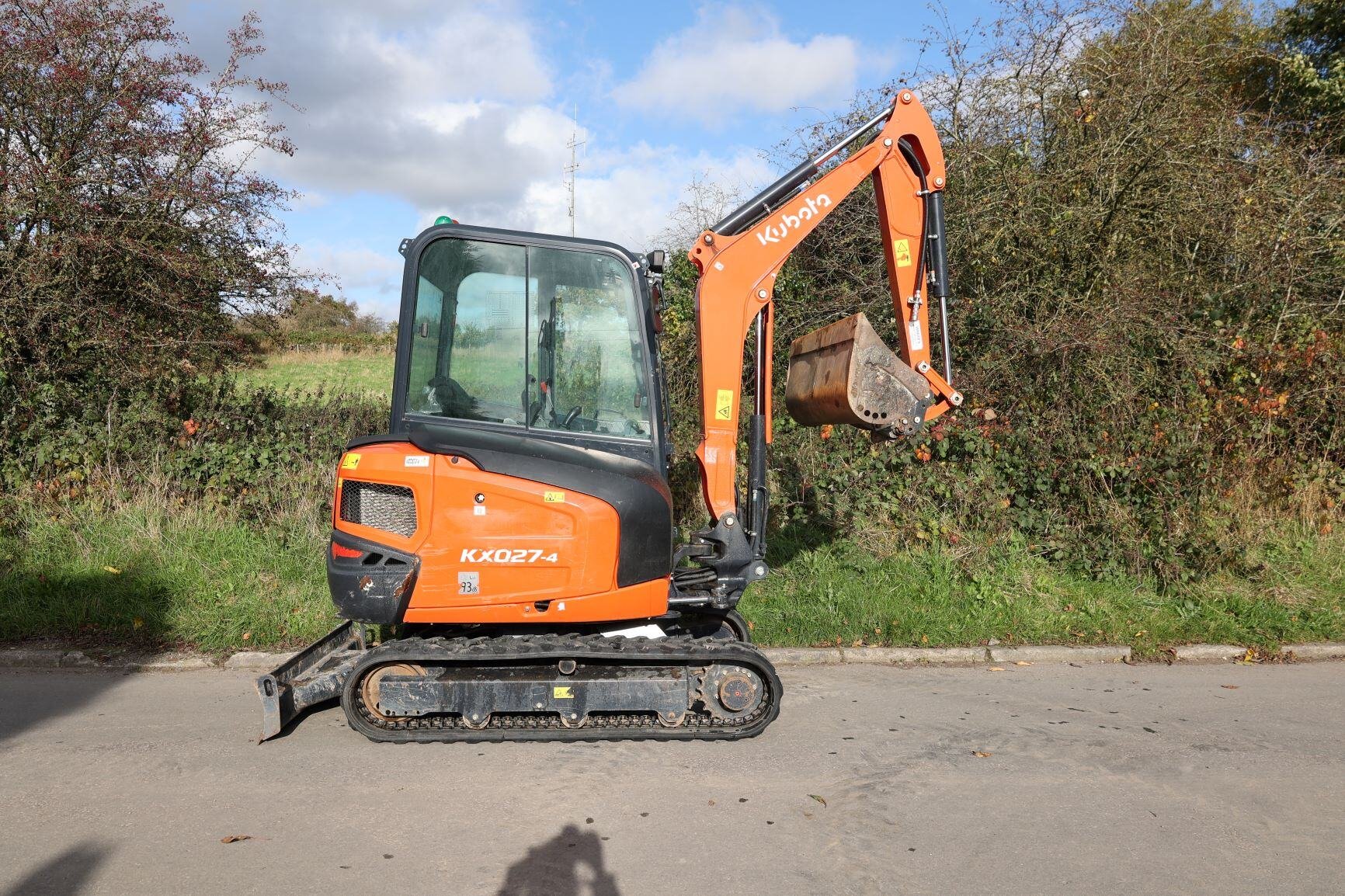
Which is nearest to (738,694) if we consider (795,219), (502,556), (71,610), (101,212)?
(502,556)

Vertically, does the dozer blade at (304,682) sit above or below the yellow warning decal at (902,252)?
below

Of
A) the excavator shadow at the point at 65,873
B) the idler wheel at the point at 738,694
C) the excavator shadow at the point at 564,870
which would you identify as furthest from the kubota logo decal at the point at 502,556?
the excavator shadow at the point at 65,873

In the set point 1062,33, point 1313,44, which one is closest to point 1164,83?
point 1062,33

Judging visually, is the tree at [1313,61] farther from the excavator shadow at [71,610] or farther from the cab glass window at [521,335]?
the excavator shadow at [71,610]

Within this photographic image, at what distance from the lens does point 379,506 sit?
15.0 feet

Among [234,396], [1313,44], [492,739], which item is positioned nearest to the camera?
[492,739]

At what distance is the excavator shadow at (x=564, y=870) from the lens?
328cm

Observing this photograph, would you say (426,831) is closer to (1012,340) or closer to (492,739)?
(492,739)

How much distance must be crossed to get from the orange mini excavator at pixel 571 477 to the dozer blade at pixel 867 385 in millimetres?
13

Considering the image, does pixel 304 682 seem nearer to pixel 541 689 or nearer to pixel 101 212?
pixel 541 689

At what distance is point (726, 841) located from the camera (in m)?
3.65

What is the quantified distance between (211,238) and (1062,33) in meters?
9.15

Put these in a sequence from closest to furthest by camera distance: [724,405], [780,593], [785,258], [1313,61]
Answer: [724,405] < [785,258] < [780,593] < [1313,61]

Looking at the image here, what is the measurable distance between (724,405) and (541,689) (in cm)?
179
